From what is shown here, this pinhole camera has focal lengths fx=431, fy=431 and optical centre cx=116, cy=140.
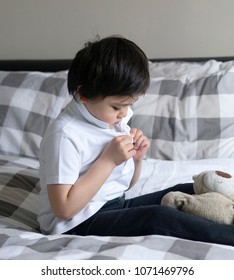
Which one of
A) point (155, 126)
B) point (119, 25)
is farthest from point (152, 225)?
point (119, 25)

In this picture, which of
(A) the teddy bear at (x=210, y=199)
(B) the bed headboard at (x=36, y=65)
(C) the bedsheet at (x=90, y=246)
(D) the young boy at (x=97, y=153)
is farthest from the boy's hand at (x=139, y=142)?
(B) the bed headboard at (x=36, y=65)

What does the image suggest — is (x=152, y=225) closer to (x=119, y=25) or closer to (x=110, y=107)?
(x=110, y=107)

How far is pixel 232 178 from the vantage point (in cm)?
114

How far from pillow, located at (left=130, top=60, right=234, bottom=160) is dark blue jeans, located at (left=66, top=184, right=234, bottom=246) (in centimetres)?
49

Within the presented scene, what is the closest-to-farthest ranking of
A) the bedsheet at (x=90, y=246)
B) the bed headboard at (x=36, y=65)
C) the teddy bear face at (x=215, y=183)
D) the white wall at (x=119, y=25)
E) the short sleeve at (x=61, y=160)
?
1. the bedsheet at (x=90, y=246)
2. the short sleeve at (x=61, y=160)
3. the teddy bear face at (x=215, y=183)
4. the white wall at (x=119, y=25)
5. the bed headboard at (x=36, y=65)

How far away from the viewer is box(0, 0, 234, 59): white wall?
186cm

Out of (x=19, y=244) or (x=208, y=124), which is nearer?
(x=19, y=244)

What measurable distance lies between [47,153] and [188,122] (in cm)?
70

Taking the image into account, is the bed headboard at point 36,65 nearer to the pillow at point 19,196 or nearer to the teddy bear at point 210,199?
the pillow at point 19,196

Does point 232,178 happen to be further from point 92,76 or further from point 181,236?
point 92,76

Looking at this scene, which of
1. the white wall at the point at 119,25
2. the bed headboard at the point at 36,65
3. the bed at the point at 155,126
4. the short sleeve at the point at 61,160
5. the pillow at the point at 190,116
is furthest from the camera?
the bed headboard at the point at 36,65

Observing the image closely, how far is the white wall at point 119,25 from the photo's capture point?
186cm
